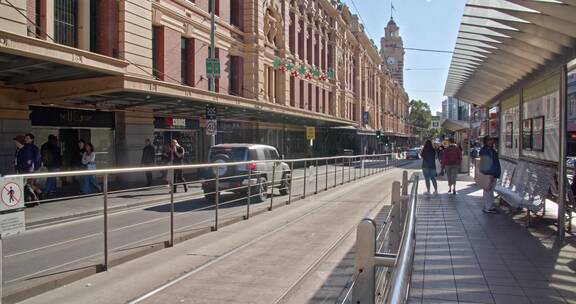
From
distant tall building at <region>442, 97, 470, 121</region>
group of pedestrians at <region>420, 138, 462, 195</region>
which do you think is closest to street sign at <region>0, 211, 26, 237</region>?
group of pedestrians at <region>420, 138, 462, 195</region>

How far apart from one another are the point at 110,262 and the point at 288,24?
118 feet

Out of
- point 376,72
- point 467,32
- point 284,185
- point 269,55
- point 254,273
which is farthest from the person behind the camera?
point 376,72

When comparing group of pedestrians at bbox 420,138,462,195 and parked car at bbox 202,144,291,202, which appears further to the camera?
group of pedestrians at bbox 420,138,462,195

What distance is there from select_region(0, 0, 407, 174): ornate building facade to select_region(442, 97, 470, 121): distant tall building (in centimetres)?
6295

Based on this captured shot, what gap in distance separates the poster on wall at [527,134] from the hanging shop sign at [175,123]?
52.8 feet

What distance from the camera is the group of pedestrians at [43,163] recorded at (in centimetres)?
587

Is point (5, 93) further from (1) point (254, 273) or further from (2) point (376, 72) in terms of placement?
(2) point (376, 72)

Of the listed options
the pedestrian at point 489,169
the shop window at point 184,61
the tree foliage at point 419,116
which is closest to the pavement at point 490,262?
the pedestrian at point 489,169

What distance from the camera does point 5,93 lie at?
15625mm

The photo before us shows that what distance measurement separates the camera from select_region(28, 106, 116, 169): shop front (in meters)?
17.2

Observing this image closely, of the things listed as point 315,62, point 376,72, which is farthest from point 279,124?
point 376,72

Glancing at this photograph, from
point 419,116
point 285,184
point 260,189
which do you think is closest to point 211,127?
point 285,184

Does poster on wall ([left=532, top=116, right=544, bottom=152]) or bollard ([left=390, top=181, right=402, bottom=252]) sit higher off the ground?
poster on wall ([left=532, top=116, right=544, bottom=152])

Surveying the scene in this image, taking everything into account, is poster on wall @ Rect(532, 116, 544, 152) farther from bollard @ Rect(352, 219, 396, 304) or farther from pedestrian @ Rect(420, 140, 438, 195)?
bollard @ Rect(352, 219, 396, 304)
